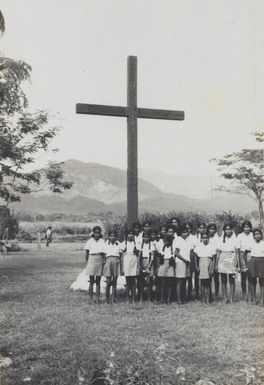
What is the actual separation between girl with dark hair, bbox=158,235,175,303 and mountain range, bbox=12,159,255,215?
93338mm

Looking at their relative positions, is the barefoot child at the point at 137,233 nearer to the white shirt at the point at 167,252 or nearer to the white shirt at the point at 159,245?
the white shirt at the point at 159,245

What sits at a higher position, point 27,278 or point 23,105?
point 23,105

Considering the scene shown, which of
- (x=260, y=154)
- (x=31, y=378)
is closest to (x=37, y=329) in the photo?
(x=31, y=378)

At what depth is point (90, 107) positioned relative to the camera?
26.3ft

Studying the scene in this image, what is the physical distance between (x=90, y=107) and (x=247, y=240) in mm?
3594

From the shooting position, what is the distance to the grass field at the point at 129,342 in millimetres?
4590

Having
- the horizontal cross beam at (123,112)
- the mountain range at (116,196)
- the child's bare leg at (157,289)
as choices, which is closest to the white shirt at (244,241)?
the child's bare leg at (157,289)

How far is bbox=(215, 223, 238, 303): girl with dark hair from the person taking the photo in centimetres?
856

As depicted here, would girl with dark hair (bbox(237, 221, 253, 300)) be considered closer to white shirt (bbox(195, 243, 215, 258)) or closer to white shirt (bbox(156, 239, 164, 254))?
white shirt (bbox(195, 243, 215, 258))

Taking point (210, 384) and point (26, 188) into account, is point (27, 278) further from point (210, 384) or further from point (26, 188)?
point (210, 384)

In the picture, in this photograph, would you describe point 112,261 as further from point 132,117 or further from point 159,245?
point 132,117

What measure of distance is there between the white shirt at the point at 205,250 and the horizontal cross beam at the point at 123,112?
2298mm

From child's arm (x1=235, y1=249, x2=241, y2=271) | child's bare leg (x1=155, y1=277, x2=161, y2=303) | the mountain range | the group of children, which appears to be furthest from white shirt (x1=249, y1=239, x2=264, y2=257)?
the mountain range

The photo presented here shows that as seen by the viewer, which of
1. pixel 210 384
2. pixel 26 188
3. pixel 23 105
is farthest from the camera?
pixel 26 188
